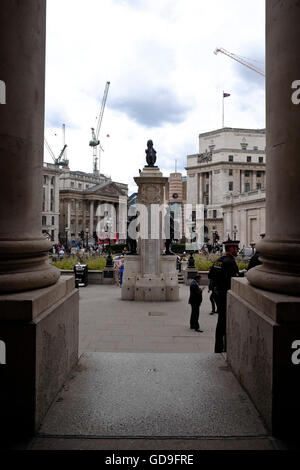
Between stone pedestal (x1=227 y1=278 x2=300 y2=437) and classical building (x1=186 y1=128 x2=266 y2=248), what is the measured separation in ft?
270

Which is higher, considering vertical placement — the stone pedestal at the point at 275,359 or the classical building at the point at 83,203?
the classical building at the point at 83,203

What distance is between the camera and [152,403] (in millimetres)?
3242

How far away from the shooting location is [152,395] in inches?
134

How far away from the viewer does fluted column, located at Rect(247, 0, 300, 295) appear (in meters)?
3.00

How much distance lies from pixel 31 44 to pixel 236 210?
64.2 m

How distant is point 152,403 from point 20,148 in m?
2.67

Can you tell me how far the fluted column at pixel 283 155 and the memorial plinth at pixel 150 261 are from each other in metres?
11.4

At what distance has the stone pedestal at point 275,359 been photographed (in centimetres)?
265

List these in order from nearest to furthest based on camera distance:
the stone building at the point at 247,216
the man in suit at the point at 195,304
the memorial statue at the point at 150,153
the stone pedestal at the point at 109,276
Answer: the man in suit at the point at 195,304, the memorial statue at the point at 150,153, the stone pedestal at the point at 109,276, the stone building at the point at 247,216

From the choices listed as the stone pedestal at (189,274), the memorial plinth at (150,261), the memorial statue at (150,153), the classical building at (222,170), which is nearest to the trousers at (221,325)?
the memorial plinth at (150,261)

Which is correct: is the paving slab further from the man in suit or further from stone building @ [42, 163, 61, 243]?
stone building @ [42, 163, 61, 243]

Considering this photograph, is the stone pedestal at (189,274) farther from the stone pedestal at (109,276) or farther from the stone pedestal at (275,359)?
the stone pedestal at (275,359)

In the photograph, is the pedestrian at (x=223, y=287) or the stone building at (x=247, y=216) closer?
the pedestrian at (x=223, y=287)
